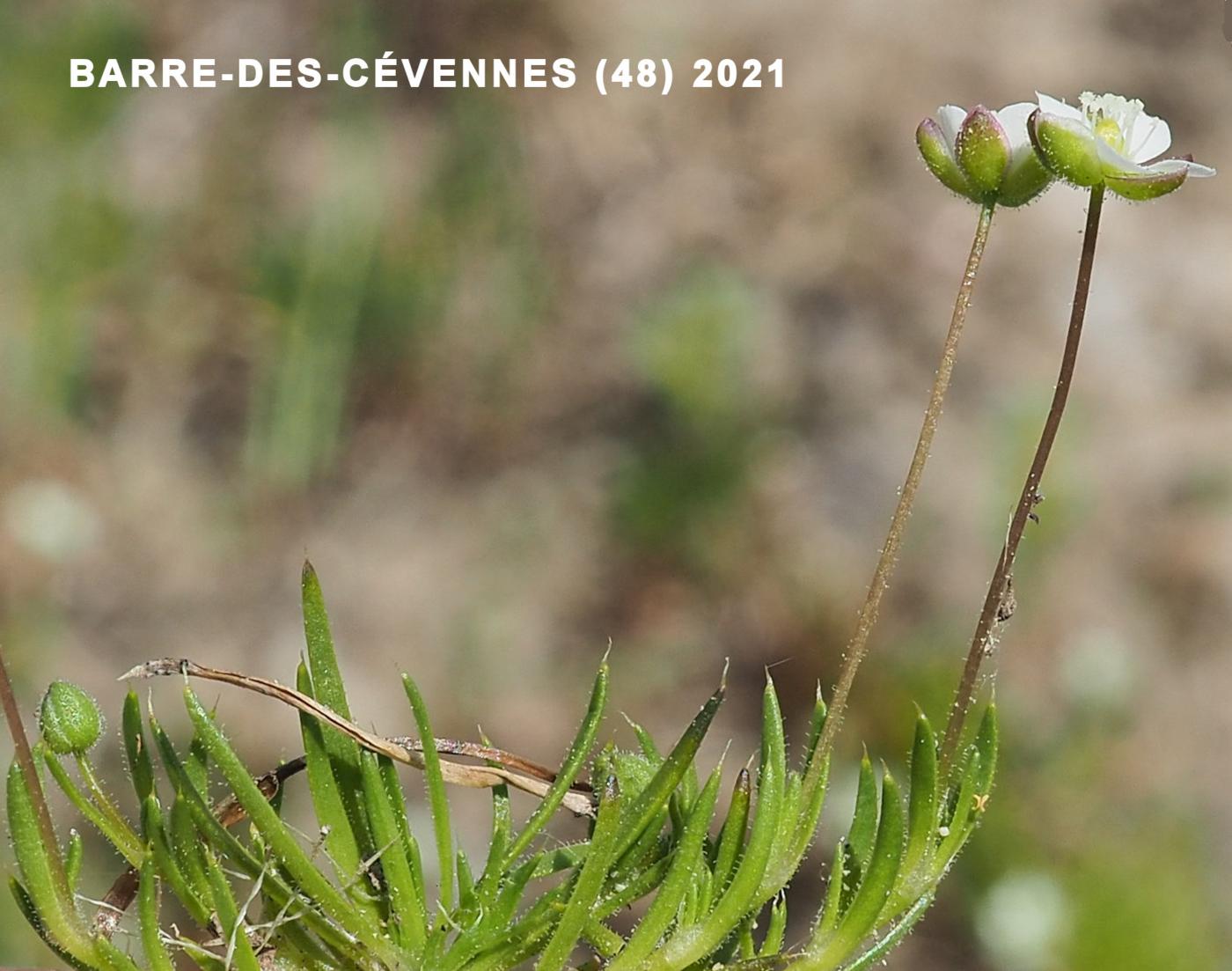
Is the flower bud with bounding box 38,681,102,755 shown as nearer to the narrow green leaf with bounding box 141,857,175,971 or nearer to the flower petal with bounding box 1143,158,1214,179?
the narrow green leaf with bounding box 141,857,175,971

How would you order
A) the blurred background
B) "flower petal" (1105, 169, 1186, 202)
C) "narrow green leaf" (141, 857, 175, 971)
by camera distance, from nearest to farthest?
"narrow green leaf" (141, 857, 175, 971) < "flower petal" (1105, 169, 1186, 202) < the blurred background

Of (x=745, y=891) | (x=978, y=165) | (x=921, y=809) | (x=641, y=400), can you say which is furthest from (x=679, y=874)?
(x=641, y=400)

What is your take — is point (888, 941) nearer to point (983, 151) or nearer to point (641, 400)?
point (983, 151)

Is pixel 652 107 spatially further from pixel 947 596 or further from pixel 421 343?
pixel 947 596

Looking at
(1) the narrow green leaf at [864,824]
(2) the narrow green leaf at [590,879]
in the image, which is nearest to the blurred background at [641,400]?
(1) the narrow green leaf at [864,824]

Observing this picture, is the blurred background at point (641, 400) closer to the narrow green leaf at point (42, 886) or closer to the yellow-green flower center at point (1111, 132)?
the yellow-green flower center at point (1111, 132)

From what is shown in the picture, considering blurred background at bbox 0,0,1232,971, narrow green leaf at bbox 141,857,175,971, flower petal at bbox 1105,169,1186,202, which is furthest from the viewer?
blurred background at bbox 0,0,1232,971

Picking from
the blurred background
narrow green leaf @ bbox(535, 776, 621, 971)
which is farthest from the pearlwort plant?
the blurred background
